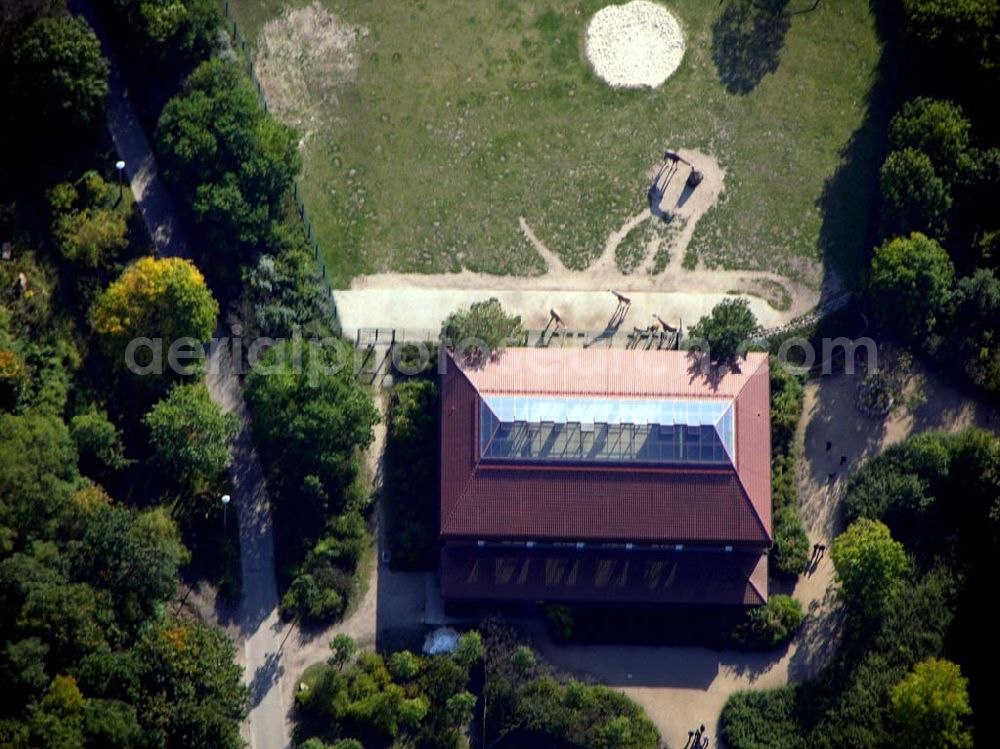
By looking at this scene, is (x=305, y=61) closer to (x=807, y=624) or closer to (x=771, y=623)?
(x=771, y=623)

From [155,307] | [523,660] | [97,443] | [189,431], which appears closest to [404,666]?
[523,660]

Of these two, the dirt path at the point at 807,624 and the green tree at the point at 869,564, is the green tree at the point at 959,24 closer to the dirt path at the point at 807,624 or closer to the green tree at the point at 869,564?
the dirt path at the point at 807,624

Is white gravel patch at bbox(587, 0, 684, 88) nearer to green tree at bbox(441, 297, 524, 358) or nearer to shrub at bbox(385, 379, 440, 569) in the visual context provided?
green tree at bbox(441, 297, 524, 358)

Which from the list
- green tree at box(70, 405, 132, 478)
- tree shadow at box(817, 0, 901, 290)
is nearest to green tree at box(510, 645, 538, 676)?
green tree at box(70, 405, 132, 478)

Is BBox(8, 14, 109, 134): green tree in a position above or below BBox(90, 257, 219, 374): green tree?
above

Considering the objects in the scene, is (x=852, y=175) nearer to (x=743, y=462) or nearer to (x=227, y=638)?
(x=743, y=462)

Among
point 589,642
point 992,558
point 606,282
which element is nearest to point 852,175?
point 606,282

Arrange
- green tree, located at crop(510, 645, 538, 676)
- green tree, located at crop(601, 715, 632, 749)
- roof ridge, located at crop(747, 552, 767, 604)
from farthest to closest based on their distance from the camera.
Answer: roof ridge, located at crop(747, 552, 767, 604) → green tree, located at crop(510, 645, 538, 676) → green tree, located at crop(601, 715, 632, 749)
